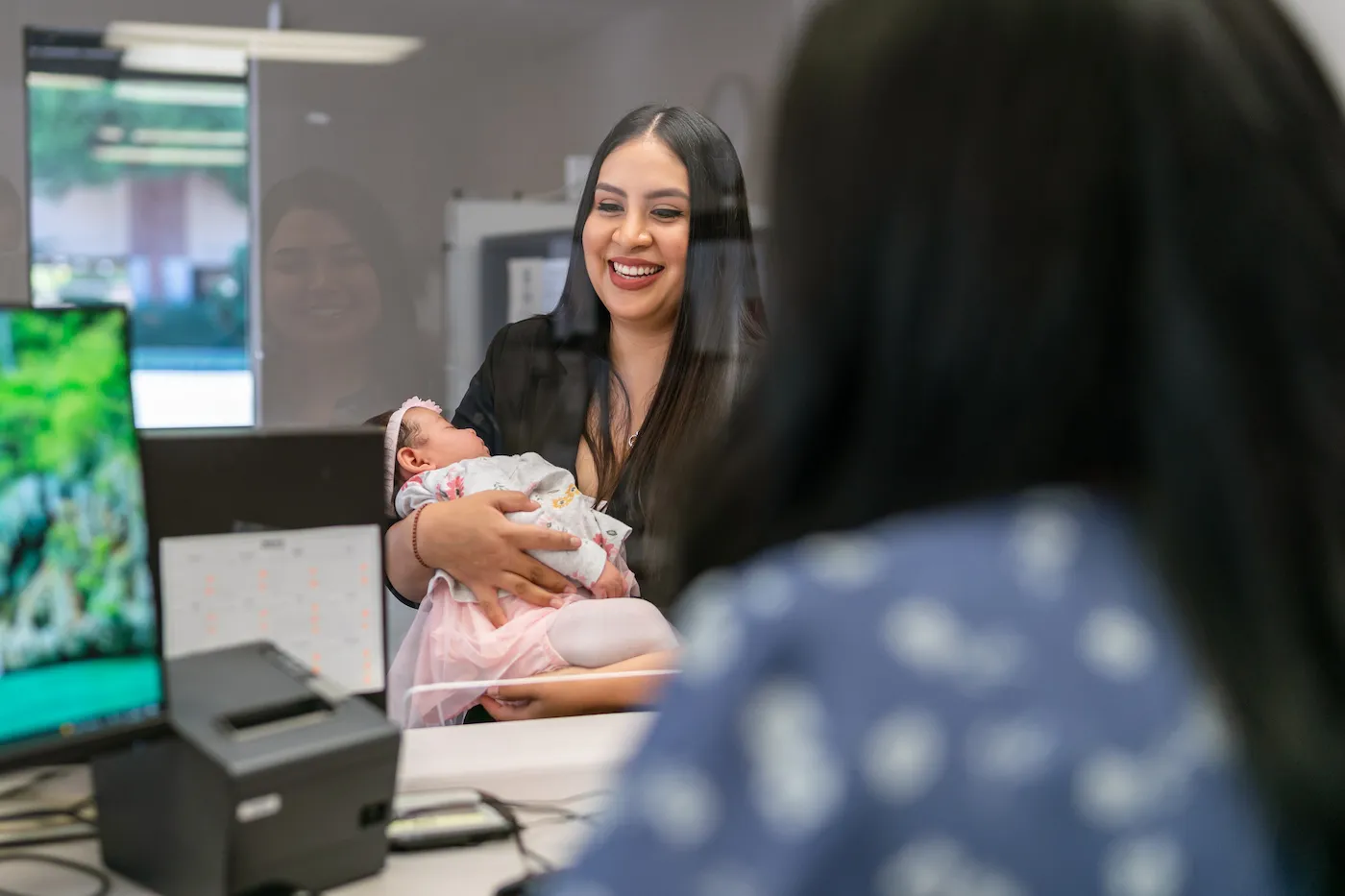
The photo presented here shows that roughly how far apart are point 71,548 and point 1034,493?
30.4 inches

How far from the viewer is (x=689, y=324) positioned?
2035mm

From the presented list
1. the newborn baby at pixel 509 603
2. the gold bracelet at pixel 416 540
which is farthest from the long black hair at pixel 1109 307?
the gold bracelet at pixel 416 540

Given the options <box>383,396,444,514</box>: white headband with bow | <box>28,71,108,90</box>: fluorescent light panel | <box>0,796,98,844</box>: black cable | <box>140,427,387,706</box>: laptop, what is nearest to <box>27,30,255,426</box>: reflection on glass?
<box>28,71,108,90</box>: fluorescent light panel

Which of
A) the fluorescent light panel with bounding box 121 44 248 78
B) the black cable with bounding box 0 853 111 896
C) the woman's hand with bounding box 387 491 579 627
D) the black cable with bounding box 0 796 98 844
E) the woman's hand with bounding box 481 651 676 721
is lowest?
the woman's hand with bounding box 481 651 676 721

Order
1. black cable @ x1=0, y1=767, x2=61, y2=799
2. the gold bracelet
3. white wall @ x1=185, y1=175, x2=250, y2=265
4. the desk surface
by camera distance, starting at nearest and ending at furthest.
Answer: the desk surface < black cable @ x1=0, y1=767, x2=61, y2=799 < the gold bracelet < white wall @ x1=185, y1=175, x2=250, y2=265

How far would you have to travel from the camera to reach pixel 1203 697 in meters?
0.50

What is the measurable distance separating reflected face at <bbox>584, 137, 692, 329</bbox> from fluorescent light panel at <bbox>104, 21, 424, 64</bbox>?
1.58ft

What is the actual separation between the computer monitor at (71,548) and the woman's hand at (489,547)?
0.80 meters

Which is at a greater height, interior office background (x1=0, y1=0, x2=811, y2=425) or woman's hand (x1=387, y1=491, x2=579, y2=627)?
interior office background (x1=0, y1=0, x2=811, y2=425)

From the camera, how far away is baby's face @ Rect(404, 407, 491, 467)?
2.02 m

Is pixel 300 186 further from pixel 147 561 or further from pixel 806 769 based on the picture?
pixel 806 769

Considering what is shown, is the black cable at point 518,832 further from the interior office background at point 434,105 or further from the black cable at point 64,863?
the interior office background at point 434,105

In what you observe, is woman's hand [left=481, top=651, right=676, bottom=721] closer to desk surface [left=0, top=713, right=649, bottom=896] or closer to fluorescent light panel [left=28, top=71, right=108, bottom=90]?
desk surface [left=0, top=713, right=649, bottom=896]

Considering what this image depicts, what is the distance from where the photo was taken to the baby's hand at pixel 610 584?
189cm
